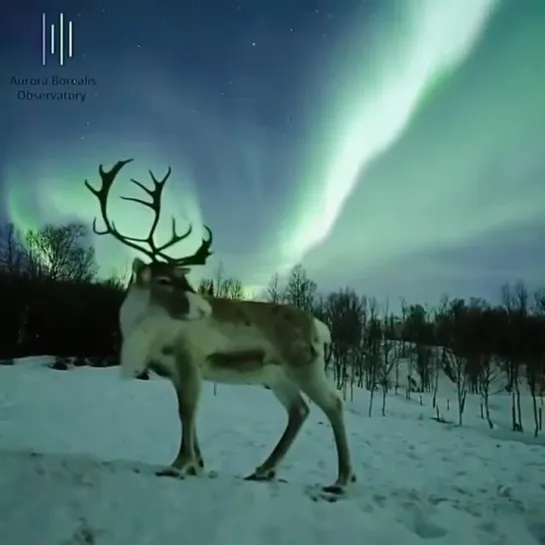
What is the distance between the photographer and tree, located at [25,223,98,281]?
102 inches

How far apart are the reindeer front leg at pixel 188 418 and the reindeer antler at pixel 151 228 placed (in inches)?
14.1

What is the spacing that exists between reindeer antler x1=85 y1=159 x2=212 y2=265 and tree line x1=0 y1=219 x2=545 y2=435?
0.26 ft

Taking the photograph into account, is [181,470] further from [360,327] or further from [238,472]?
[360,327]

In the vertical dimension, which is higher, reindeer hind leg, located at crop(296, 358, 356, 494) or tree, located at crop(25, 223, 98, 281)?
tree, located at crop(25, 223, 98, 281)

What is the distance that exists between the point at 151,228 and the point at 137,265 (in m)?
0.13

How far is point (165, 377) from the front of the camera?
2.46 m

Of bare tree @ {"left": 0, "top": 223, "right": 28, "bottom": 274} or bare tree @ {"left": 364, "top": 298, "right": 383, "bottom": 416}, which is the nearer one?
bare tree @ {"left": 364, "top": 298, "right": 383, "bottom": 416}

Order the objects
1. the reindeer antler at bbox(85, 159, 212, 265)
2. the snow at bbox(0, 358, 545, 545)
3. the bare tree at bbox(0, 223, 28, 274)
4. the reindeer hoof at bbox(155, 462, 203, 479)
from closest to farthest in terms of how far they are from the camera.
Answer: the snow at bbox(0, 358, 545, 545) → the reindeer hoof at bbox(155, 462, 203, 479) → the reindeer antler at bbox(85, 159, 212, 265) → the bare tree at bbox(0, 223, 28, 274)

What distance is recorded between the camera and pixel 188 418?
2441 millimetres

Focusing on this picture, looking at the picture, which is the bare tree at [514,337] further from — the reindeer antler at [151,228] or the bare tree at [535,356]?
the reindeer antler at [151,228]

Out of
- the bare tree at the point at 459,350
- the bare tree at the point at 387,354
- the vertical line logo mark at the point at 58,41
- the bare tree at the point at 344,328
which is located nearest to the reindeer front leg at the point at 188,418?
the bare tree at the point at 344,328

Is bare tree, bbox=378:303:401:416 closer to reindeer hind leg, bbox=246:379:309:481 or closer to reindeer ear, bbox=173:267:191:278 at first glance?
reindeer hind leg, bbox=246:379:309:481

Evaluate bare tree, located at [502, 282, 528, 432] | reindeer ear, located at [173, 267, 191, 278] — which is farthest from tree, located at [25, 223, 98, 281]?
bare tree, located at [502, 282, 528, 432]

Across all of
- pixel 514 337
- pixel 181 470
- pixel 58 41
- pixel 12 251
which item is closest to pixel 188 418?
pixel 181 470
